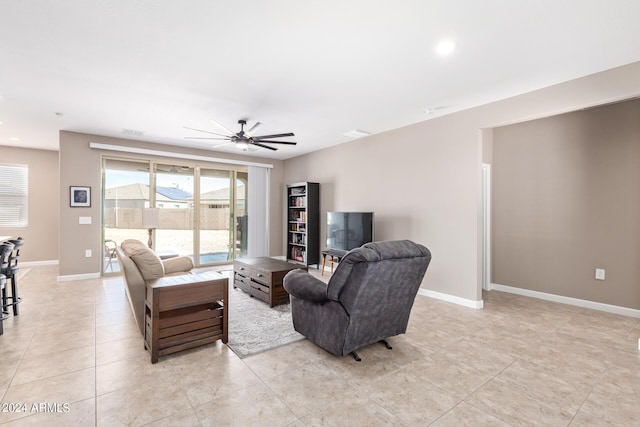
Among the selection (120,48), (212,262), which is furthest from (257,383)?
(212,262)

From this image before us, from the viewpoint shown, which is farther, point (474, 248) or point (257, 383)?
point (474, 248)

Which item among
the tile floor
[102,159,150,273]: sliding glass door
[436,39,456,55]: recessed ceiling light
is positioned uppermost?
[436,39,456,55]: recessed ceiling light

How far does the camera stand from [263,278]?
4078 mm

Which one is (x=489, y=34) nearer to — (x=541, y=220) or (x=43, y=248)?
(x=541, y=220)

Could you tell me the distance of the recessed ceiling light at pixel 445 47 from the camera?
2502 mm

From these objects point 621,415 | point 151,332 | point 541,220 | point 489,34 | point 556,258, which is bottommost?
point 621,415

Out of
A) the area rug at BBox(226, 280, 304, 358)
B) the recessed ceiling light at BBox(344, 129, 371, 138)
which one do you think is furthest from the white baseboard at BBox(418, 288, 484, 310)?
the recessed ceiling light at BBox(344, 129, 371, 138)

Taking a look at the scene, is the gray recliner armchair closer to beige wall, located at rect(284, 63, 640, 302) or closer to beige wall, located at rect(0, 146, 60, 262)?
beige wall, located at rect(284, 63, 640, 302)

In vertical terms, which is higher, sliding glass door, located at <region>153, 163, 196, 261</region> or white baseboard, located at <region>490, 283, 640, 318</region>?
sliding glass door, located at <region>153, 163, 196, 261</region>

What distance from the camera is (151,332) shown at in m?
2.51

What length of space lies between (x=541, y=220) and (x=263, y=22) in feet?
15.3

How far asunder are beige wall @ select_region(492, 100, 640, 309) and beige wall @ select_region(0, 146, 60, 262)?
9.31m

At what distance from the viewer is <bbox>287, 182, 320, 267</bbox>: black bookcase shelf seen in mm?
6570

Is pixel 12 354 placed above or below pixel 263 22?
below
